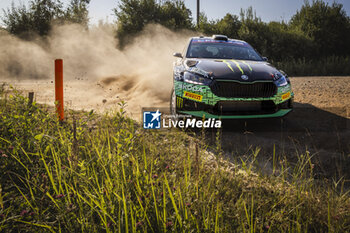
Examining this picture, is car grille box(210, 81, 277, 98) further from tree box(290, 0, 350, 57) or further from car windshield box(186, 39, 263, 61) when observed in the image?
tree box(290, 0, 350, 57)

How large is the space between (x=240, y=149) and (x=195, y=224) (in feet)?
6.81

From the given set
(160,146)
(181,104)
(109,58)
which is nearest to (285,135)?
(181,104)

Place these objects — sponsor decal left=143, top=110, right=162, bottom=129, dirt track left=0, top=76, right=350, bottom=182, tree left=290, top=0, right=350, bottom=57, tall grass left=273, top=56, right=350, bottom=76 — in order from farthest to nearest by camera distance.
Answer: tree left=290, top=0, right=350, bottom=57 < tall grass left=273, top=56, right=350, bottom=76 < sponsor decal left=143, top=110, right=162, bottom=129 < dirt track left=0, top=76, right=350, bottom=182

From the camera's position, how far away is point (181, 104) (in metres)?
4.05

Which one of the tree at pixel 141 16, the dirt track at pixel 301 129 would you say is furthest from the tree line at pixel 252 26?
the dirt track at pixel 301 129

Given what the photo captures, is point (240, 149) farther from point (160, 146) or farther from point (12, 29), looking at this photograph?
point (12, 29)

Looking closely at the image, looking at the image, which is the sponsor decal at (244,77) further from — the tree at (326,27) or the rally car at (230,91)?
the tree at (326,27)

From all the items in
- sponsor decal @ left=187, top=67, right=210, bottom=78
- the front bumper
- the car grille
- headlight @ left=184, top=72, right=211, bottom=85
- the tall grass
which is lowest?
the front bumper

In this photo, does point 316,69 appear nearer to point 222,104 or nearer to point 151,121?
point 222,104

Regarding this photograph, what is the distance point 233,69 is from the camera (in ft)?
13.3

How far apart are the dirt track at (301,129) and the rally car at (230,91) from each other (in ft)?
0.76

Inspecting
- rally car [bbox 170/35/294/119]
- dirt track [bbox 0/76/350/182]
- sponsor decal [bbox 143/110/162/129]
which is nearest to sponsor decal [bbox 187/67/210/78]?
rally car [bbox 170/35/294/119]

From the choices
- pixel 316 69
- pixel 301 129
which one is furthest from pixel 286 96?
pixel 316 69

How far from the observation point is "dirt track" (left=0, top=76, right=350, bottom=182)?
11.3 ft
